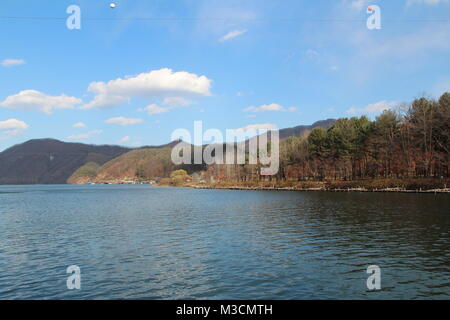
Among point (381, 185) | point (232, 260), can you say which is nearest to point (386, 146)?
point (381, 185)

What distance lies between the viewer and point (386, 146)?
11150 cm

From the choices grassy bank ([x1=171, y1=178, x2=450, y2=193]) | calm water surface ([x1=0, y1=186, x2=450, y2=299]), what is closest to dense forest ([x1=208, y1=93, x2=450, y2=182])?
grassy bank ([x1=171, y1=178, x2=450, y2=193])

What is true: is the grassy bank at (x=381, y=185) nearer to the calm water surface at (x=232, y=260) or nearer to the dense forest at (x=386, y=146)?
the dense forest at (x=386, y=146)

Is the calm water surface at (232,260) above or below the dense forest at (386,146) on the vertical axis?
below

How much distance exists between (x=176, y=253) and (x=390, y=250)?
16.1 metres

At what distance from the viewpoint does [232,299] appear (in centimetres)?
1606

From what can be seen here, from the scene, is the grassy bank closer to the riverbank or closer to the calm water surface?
the riverbank

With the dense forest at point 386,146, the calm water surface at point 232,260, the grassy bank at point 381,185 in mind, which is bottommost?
the calm water surface at point 232,260

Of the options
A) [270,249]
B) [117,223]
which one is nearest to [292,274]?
[270,249]

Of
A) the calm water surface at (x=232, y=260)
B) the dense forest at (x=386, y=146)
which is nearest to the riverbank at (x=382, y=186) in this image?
the dense forest at (x=386, y=146)

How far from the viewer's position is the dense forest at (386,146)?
320 feet

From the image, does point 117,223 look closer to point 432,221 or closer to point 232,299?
point 232,299

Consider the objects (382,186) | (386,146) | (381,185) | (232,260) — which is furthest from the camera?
(386,146)

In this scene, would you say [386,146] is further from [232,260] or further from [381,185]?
[232,260]
